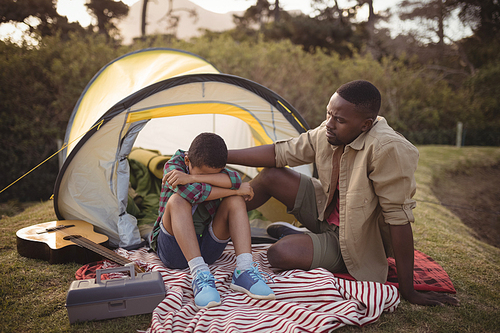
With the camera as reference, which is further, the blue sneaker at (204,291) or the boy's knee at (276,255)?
the boy's knee at (276,255)

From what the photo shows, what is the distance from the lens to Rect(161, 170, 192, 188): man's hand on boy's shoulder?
184 cm

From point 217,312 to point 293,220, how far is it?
4.54 ft

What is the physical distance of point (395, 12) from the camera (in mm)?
14930

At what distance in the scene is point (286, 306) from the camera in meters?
1.66

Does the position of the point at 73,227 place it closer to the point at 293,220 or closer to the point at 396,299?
the point at 293,220

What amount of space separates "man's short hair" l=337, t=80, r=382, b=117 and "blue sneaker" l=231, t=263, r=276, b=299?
0.99 m

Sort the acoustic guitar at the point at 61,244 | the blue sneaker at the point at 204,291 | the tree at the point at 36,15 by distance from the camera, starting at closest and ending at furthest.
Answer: the blue sneaker at the point at 204,291 < the acoustic guitar at the point at 61,244 < the tree at the point at 36,15

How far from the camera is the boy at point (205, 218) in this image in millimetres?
1743

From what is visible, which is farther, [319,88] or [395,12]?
[395,12]

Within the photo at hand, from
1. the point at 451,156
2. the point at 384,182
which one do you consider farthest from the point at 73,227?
the point at 451,156

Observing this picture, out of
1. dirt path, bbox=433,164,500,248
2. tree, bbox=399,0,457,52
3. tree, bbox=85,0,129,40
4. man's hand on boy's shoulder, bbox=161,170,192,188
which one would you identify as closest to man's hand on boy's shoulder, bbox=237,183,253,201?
man's hand on boy's shoulder, bbox=161,170,192,188

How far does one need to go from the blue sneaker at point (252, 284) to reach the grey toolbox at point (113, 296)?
0.38m

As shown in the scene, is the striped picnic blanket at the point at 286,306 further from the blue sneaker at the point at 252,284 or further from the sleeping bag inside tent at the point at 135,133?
the sleeping bag inside tent at the point at 135,133

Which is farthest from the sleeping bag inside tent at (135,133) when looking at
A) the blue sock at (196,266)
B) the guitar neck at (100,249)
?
the blue sock at (196,266)
